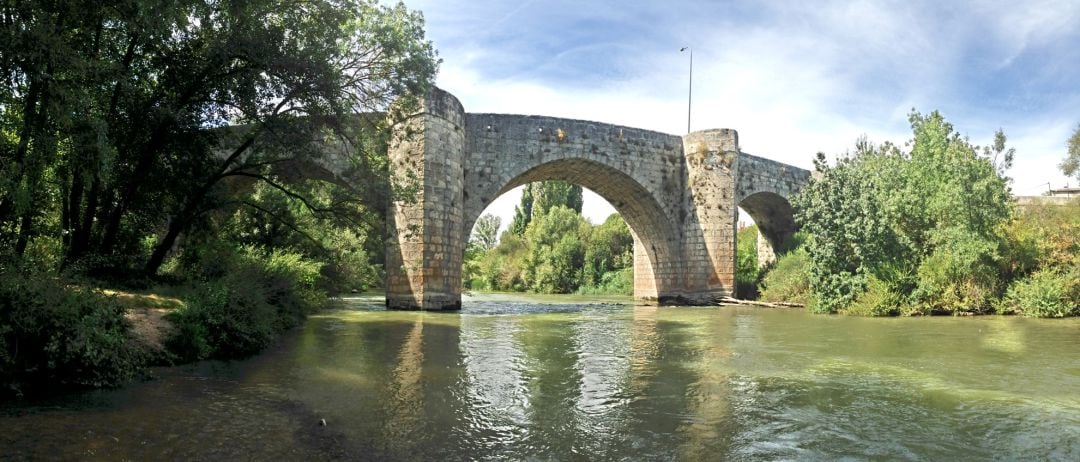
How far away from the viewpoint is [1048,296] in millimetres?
15180

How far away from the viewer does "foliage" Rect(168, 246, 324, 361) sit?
793 centimetres

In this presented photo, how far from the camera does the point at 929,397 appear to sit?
6102mm

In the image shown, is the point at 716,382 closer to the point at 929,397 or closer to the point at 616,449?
the point at 929,397

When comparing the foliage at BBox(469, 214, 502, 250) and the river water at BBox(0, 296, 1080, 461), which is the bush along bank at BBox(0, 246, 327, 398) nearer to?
the river water at BBox(0, 296, 1080, 461)

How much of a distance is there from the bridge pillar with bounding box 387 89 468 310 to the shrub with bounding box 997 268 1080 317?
14467mm

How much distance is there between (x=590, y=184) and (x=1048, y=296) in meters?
14.3

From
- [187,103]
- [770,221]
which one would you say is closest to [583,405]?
[187,103]

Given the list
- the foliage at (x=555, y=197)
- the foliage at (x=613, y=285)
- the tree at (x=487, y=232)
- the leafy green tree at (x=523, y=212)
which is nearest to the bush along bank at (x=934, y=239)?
the foliage at (x=613, y=285)

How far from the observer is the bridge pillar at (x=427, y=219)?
1764 cm

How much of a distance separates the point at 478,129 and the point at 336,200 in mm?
8727

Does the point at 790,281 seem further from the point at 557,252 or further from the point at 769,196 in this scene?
the point at 557,252

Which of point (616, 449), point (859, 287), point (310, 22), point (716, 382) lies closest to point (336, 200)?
point (310, 22)

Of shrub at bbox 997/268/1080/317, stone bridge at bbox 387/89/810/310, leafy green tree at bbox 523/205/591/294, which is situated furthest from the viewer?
leafy green tree at bbox 523/205/591/294

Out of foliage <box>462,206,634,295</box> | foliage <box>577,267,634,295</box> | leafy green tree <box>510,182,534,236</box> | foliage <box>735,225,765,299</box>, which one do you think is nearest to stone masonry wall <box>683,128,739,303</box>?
foliage <box>735,225,765,299</box>
